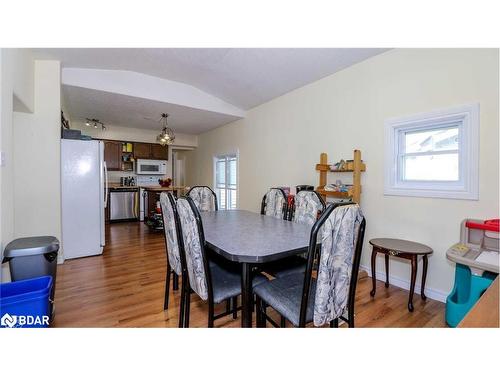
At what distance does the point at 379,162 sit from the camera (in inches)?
103

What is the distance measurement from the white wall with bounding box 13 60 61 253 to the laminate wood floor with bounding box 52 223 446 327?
2.23ft

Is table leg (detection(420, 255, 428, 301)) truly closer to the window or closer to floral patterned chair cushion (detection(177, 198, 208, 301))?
floral patterned chair cushion (detection(177, 198, 208, 301))

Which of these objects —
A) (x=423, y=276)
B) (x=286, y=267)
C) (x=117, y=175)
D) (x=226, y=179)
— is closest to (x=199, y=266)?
(x=286, y=267)

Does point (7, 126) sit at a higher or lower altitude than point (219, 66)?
lower

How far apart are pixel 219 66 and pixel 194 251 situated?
2736 mm

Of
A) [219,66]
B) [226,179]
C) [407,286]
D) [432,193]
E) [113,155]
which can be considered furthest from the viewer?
[113,155]

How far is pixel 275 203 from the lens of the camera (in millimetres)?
2730

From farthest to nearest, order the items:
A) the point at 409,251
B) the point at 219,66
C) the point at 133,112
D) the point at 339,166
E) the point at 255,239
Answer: the point at 133,112
the point at 219,66
the point at 339,166
the point at 409,251
the point at 255,239

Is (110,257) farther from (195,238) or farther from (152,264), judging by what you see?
(195,238)

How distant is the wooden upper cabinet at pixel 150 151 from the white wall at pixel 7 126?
374cm

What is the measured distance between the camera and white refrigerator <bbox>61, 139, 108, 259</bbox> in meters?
3.19

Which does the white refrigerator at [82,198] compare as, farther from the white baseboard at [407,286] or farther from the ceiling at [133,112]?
the white baseboard at [407,286]

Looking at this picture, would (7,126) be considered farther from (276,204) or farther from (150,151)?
(150,151)

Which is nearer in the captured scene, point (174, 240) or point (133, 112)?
point (174, 240)
